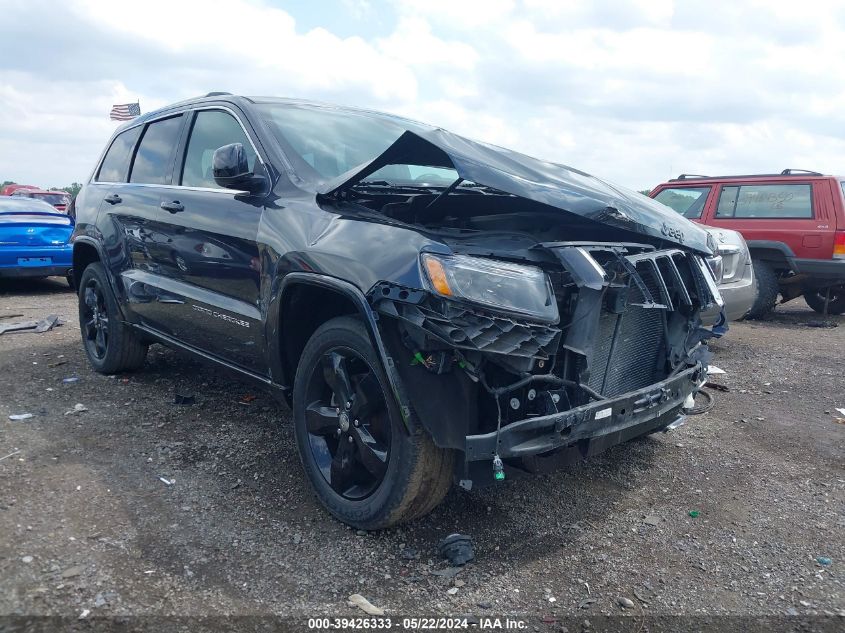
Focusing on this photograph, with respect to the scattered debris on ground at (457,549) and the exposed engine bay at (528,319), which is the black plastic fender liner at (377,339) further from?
the scattered debris on ground at (457,549)

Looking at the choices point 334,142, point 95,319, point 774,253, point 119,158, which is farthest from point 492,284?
point 774,253

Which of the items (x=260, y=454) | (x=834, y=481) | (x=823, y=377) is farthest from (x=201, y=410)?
(x=823, y=377)

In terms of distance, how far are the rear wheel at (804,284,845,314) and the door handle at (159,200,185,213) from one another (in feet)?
26.5

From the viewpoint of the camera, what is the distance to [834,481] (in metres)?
3.65

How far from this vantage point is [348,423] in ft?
9.67

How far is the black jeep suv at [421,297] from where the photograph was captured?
253 cm

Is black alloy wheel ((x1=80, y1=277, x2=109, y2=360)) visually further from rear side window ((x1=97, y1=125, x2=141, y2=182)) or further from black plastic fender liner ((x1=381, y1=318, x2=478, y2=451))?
black plastic fender liner ((x1=381, y1=318, x2=478, y2=451))

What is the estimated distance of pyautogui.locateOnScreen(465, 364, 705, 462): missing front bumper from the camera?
248 cm

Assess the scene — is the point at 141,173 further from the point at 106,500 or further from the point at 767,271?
Answer: the point at 767,271

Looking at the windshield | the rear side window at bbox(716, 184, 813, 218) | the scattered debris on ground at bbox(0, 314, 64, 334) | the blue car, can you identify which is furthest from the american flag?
the windshield

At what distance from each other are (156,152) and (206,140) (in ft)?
2.49

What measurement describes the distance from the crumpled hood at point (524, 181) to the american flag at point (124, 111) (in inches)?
635

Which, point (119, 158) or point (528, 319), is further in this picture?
point (119, 158)

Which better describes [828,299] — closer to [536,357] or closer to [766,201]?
[766,201]
